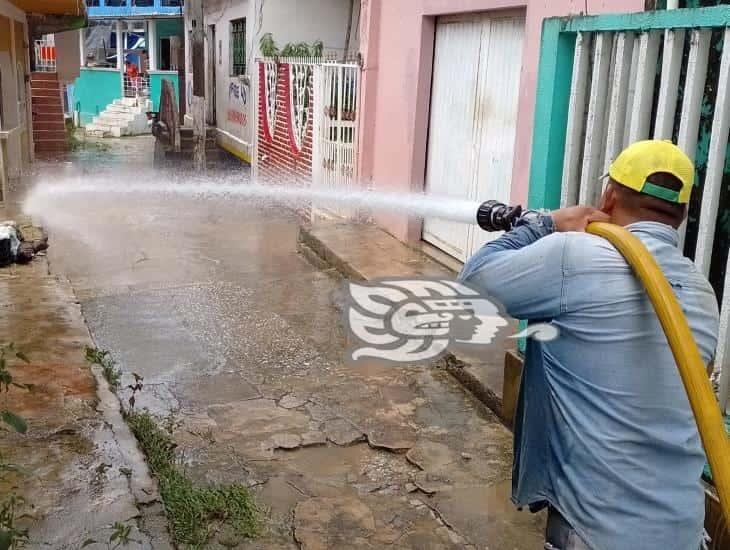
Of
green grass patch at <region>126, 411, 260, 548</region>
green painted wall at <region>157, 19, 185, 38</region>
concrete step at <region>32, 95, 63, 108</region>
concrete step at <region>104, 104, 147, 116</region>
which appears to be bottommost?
green grass patch at <region>126, 411, 260, 548</region>

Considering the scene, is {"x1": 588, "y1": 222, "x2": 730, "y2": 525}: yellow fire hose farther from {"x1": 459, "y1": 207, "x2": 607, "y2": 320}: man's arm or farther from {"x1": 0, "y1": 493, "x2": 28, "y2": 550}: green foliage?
{"x1": 0, "y1": 493, "x2": 28, "y2": 550}: green foliage

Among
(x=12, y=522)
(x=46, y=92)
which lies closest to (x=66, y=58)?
(x=46, y=92)

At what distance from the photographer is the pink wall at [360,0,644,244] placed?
7.16 metres

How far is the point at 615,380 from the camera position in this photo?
1.88 meters

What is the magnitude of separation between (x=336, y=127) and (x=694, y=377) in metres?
8.98

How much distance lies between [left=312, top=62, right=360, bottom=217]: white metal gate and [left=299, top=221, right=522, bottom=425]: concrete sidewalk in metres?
0.93

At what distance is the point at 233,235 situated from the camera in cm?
1011

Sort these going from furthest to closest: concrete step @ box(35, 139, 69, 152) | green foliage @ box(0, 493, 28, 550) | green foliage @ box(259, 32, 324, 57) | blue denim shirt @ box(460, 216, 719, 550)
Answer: concrete step @ box(35, 139, 69, 152) → green foliage @ box(259, 32, 324, 57) → green foliage @ box(0, 493, 28, 550) → blue denim shirt @ box(460, 216, 719, 550)

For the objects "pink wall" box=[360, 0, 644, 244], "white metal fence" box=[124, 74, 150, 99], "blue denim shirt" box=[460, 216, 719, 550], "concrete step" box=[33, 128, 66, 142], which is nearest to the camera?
"blue denim shirt" box=[460, 216, 719, 550]

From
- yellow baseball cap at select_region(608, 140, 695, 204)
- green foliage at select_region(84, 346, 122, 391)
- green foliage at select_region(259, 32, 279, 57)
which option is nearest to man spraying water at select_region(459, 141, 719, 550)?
yellow baseball cap at select_region(608, 140, 695, 204)

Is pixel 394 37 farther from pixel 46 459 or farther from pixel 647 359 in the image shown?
pixel 647 359

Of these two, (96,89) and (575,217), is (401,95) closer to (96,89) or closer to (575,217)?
(575,217)

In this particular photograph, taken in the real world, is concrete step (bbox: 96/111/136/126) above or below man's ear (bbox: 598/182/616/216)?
below

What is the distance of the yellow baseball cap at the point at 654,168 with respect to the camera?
1.88 m
